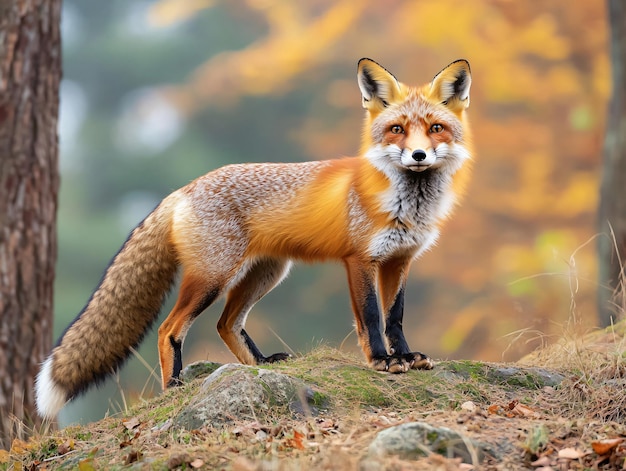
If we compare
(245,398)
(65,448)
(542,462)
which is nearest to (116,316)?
(65,448)

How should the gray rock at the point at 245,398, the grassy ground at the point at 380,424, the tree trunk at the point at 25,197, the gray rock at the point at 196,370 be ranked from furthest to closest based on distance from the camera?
the tree trunk at the point at 25,197 < the gray rock at the point at 196,370 < the gray rock at the point at 245,398 < the grassy ground at the point at 380,424

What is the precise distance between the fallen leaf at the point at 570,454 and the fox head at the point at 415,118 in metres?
1.66

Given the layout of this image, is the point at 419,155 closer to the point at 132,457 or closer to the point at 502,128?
the point at 132,457

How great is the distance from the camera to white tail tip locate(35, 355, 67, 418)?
4.61 metres

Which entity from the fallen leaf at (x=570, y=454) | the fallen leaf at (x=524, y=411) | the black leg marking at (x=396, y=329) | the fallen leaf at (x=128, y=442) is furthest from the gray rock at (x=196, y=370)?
the fallen leaf at (x=570, y=454)

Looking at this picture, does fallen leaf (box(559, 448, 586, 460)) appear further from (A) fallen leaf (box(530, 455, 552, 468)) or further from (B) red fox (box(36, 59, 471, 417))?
(B) red fox (box(36, 59, 471, 417))

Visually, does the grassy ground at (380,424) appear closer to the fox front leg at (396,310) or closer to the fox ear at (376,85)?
the fox front leg at (396,310)

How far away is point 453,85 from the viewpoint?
4488 millimetres

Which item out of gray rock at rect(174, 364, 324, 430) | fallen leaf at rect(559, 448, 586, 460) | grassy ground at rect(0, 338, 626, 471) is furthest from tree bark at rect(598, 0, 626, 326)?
fallen leaf at rect(559, 448, 586, 460)

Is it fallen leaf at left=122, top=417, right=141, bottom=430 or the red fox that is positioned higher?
the red fox

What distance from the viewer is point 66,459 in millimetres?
3822

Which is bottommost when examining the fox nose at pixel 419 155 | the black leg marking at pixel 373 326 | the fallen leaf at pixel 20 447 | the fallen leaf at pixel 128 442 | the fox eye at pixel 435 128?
the fallen leaf at pixel 20 447

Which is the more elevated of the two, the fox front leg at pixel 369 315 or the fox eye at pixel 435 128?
the fox eye at pixel 435 128

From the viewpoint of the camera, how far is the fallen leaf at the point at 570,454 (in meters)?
3.02
